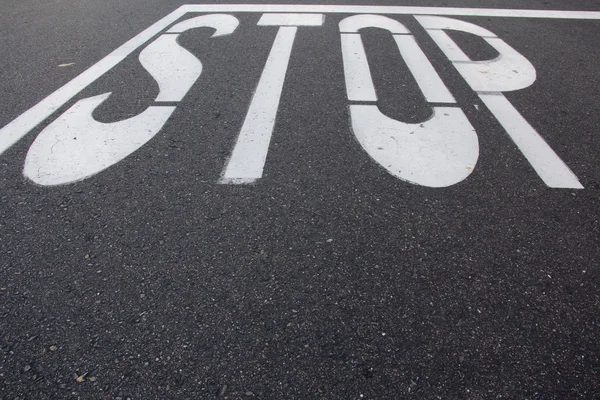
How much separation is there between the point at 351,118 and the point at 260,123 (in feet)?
2.05

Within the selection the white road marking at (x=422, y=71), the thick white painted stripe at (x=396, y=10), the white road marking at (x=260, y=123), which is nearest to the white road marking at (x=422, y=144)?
the white road marking at (x=422, y=71)

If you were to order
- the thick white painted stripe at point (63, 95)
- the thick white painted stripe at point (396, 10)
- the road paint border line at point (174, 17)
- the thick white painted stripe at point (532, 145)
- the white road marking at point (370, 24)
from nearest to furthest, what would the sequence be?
1. the thick white painted stripe at point (532, 145)
2. the thick white painted stripe at point (63, 95)
3. the road paint border line at point (174, 17)
4. the white road marking at point (370, 24)
5. the thick white painted stripe at point (396, 10)

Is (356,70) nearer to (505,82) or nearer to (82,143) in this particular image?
(505,82)

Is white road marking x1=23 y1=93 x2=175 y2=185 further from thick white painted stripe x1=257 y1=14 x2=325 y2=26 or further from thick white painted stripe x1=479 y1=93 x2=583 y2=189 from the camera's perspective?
thick white painted stripe x1=257 y1=14 x2=325 y2=26

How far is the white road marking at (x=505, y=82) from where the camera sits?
254cm

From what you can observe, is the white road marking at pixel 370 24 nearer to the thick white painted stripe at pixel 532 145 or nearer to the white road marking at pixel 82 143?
the thick white painted stripe at pixel 532 145

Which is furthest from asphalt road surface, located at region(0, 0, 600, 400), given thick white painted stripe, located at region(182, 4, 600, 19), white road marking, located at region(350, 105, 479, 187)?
thick white painted stripe, located at region(182, 4, 600, 19)

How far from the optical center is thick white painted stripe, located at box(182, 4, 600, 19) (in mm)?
5379

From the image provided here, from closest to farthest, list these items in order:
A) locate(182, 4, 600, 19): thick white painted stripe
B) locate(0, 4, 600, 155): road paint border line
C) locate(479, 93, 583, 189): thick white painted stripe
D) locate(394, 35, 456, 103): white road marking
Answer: locate(479, 93, 583, 189): thick white painted stripe, locate(0, 4, 600, 155): road paint border line, locate(394, 35, 456, 103): white road marking, locate(182, 4, 600, 19): thick white painted stripe

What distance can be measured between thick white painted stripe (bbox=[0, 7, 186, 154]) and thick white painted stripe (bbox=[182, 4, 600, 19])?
3.71 feet

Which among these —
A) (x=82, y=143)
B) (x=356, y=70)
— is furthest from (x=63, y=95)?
(x=356, y=70)

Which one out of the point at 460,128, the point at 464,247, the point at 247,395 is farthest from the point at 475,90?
the point at 247,395

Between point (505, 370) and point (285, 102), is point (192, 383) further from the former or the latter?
point (285, 102)

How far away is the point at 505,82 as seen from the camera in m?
3.58
